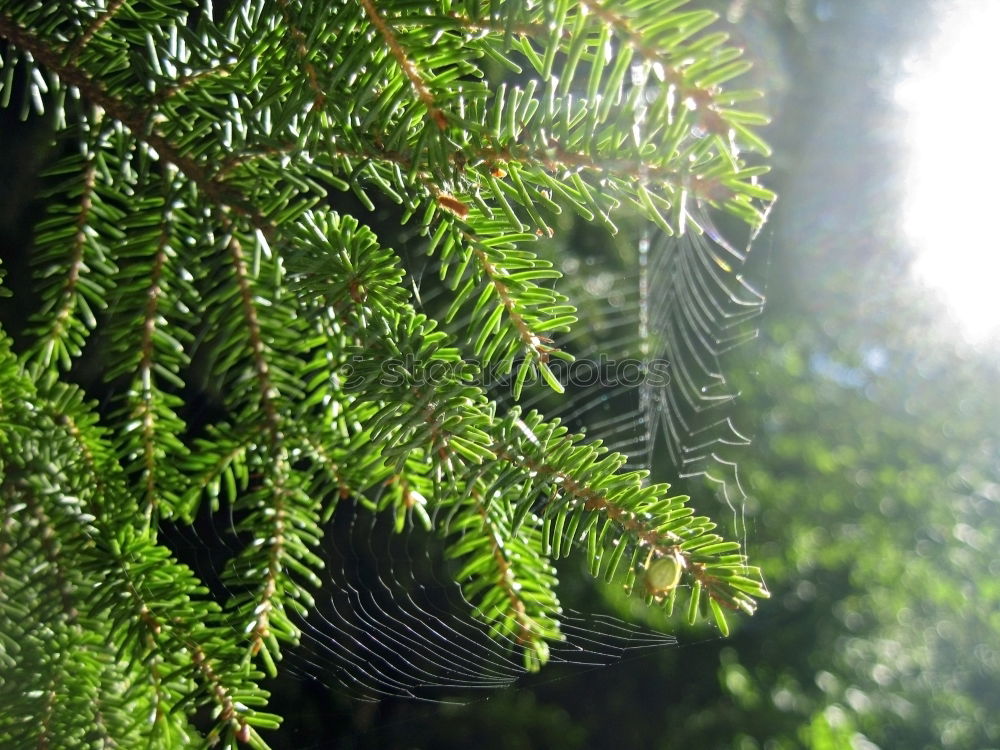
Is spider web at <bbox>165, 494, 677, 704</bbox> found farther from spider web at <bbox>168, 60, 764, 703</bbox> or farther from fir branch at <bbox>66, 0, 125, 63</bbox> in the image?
fir branch at <bbox>66, 0, 125, 63</bbox>

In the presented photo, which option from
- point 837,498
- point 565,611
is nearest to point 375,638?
point 565,611

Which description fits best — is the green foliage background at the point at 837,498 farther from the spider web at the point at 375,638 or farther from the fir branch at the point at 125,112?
the fir branch at the point at 125,112

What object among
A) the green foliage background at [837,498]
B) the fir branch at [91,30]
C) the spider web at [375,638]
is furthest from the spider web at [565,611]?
the green foliage background at [837,498]

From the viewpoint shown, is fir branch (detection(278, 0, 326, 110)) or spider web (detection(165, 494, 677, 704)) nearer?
fir branch (detection(278, 0, 326, 110))

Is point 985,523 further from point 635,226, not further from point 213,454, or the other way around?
point 213,454

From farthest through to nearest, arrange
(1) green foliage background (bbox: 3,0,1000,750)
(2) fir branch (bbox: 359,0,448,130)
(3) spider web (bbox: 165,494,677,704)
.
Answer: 1. (1) green foliage background (bbox: 3,0,1000,750)
2. (3) spider web (bbox: 165,494,677,704)
3. (2) fir branch (bbox: 359,0,448,130)

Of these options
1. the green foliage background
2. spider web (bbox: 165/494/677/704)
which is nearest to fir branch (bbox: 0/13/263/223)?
spider web (bbox: 165/494/677/704)

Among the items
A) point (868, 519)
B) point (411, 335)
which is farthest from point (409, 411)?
point (868, 519)

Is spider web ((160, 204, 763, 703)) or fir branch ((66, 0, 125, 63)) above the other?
fir branch ((66, 0, 125, 63))

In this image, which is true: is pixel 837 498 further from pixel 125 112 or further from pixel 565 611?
pixel 125 112

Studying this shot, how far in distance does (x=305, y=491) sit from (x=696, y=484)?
0.82 m

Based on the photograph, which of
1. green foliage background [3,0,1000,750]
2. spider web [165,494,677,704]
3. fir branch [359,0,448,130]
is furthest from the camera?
green foliage background [3,0,1000,750]

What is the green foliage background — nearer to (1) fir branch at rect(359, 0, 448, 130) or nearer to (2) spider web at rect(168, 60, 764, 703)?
(2) spider web at rect(168, 60, 764, 703)

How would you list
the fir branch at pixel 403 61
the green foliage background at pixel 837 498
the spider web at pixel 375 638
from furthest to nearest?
the green foliage background at pixel 837 498 < the spider web at pixel 375 638 < the fir branch at pixel 403 61
